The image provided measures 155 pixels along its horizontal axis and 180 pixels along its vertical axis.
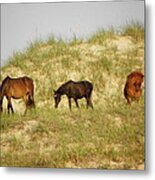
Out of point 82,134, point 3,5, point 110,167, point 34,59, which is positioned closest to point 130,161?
point 110,167

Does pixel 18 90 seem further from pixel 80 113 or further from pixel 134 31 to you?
pixel 134 31

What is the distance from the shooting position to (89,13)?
7.11 feet

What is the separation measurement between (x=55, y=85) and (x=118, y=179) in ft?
1.63

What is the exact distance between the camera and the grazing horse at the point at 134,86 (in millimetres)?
2123

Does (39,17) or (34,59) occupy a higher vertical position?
(39,17)

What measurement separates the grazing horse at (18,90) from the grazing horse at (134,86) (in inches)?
16.9

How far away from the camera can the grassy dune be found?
213cm

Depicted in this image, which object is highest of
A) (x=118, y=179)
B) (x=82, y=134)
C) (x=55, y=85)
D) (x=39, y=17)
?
(x=39, y=17)

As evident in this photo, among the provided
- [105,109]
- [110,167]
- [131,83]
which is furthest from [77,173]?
[131,83]

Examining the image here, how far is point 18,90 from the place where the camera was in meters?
2.23

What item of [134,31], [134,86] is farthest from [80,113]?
[134,31]

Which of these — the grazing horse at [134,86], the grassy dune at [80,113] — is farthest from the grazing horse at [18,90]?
the grazing horse at [134,86]

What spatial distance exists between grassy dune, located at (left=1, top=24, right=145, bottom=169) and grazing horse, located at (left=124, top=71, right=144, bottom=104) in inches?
0.9

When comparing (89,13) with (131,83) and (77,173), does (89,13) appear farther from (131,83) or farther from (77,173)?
(77,173)
